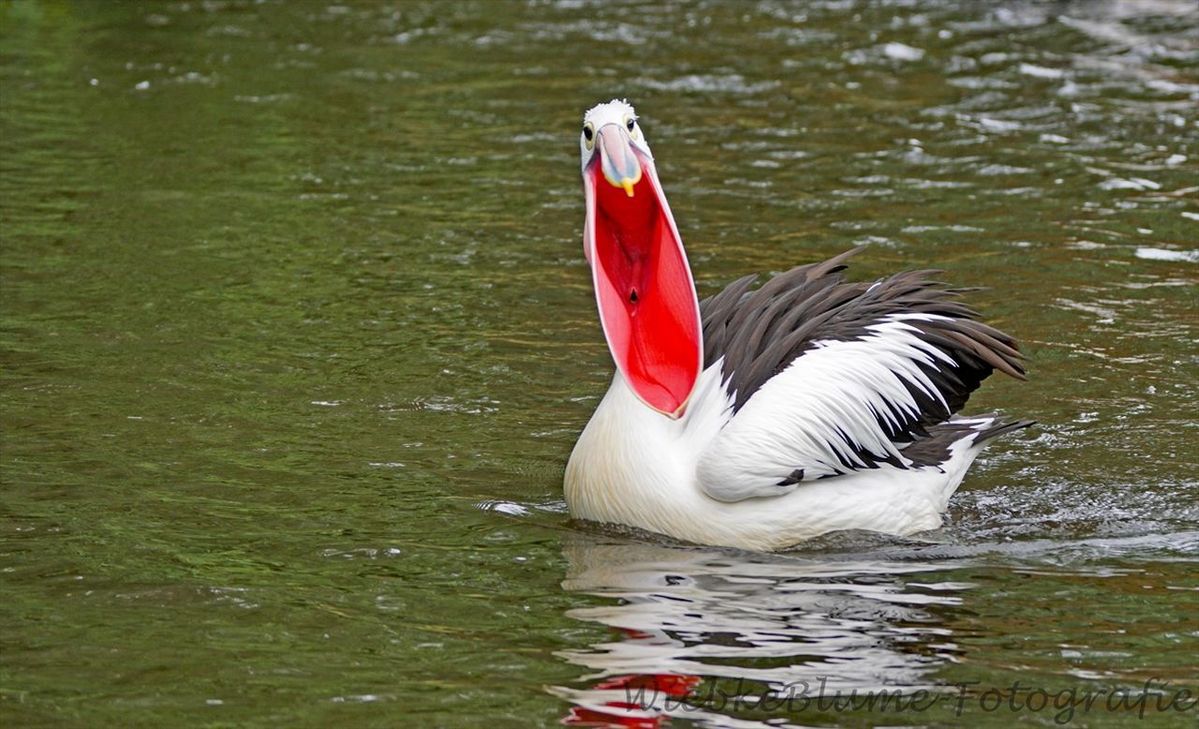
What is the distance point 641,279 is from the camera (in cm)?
473

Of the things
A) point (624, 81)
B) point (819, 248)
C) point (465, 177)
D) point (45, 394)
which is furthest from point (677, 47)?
point (45, 394)

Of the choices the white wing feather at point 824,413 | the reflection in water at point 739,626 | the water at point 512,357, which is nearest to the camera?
the reflection in water at point 739,626

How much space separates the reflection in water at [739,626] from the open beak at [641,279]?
0.42 metres

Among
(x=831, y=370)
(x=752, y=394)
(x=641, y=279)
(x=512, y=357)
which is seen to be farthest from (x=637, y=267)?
(x=512, y=357)

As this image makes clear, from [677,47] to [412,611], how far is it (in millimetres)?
7230

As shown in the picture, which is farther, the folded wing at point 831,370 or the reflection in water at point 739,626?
the folded wing at point 831,370

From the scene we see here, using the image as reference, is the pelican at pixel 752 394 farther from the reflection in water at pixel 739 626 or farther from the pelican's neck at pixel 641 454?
the reflection in water at pixel 739 626

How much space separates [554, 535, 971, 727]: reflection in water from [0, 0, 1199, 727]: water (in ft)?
0.04

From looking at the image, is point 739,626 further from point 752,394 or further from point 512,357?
point 512,357

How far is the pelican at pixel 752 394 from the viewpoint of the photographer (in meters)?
4.53

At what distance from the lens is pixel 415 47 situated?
36.7 feet

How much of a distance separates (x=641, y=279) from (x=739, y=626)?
3.33 feet

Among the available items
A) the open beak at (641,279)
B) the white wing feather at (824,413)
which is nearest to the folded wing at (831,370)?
the white wing feather at (824,413)

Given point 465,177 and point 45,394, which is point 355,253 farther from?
point 45,394
